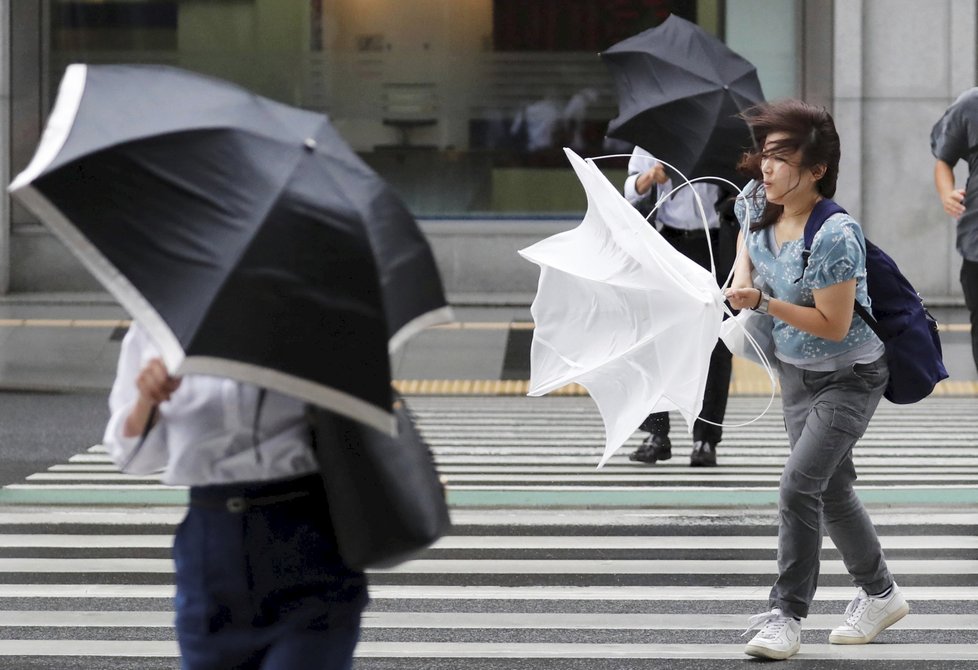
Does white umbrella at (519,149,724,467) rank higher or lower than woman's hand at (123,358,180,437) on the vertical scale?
lower

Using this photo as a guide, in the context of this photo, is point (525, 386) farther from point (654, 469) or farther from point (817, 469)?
point (817, 469)

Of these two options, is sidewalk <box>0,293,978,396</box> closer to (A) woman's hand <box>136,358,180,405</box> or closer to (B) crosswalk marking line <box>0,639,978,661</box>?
(B) crosswalk marking line <box>0,639,978,661</box>

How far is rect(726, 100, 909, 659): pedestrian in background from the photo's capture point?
5078 mm

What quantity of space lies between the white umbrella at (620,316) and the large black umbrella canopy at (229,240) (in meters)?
2.58

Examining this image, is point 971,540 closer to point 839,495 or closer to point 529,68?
point 839,495

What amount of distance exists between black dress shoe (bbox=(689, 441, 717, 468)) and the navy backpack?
3.99 m

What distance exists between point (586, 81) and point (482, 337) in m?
5.29

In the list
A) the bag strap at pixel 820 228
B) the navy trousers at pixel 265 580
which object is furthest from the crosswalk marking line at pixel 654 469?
the navy trousers at pixel 265 580

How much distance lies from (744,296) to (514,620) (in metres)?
1.66

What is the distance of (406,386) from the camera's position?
13602 millimetres

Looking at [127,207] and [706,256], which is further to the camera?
[706,256]

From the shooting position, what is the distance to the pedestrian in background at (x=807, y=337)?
508 centimetres

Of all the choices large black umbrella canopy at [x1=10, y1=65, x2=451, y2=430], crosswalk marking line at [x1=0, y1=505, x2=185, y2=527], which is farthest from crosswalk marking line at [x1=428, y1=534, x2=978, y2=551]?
large black umbrella canopy at [x1=10, y1=65, x2=451, y2=430]

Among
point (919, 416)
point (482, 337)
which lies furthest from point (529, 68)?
point (919, 416)
